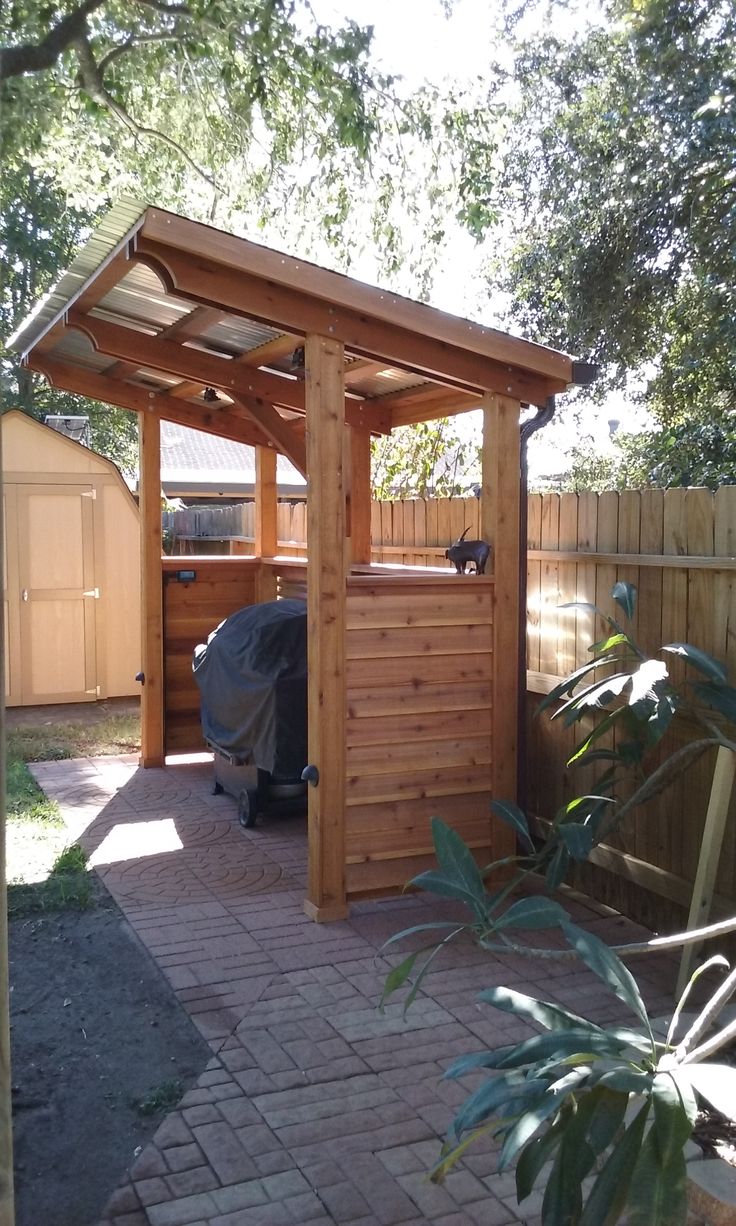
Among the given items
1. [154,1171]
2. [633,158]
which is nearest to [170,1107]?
[154,1171]

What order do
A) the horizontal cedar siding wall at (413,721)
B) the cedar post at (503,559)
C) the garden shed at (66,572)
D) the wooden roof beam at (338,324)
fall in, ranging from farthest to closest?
the garden shed at (66,572), the cedar post at (503,559), the horizontal cedar siding wall at (413,721), the wooden roof beam at (338,324)

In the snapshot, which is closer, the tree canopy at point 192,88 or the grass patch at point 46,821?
the grass patch at point 46,821

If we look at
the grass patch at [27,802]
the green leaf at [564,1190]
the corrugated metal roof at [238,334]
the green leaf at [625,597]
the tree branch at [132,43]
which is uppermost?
the tree branch at [132,43]

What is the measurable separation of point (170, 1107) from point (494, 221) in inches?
469

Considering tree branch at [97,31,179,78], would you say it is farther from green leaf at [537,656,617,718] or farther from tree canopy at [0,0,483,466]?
green leaf at [537,656,617,718]

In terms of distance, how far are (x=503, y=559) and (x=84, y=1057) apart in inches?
124

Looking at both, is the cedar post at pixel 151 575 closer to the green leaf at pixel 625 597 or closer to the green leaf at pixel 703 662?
the green leaf at pixel 625 597

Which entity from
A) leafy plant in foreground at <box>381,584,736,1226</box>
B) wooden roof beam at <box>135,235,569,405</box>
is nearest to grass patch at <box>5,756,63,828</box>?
wooden roof beam at <box>135,235,569,405</box>

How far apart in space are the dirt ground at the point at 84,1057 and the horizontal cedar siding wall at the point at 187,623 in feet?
11.5

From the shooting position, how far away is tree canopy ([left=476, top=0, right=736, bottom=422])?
10477 millimetres

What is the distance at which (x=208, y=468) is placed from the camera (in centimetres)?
1888

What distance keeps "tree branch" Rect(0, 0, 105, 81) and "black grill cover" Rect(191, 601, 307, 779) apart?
6465mm

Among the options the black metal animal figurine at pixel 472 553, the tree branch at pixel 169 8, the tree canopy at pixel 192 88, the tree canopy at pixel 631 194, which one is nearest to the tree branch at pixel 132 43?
the tree canopy at pixel 192 88

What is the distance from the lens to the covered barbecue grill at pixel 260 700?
21.6 ft
